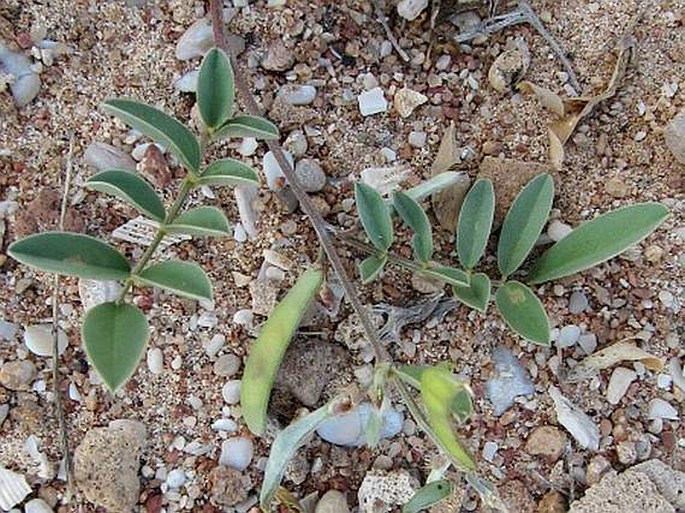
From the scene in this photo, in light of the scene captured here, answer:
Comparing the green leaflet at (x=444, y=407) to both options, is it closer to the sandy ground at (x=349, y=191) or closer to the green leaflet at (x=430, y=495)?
the green leaflet at (x=430, y=495)

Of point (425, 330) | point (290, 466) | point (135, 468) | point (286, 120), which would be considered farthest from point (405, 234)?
point (135, 468)

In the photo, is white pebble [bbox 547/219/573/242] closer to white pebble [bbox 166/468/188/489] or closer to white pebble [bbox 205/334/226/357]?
white pebble [bbox 205/334/226/357]

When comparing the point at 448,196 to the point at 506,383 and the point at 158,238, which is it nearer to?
the point at 506,383

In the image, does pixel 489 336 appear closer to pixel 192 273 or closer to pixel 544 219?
pixel 544 219

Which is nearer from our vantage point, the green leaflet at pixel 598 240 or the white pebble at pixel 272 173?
the green leaflet at pixel 598 240

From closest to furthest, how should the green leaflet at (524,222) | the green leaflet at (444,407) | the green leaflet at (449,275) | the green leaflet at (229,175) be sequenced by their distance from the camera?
1. the green leaflet at (444,407)
2. the green leaflet at (229,175)
3. the green leaflet at (449,275)
4. the green leaflet at (524,222)

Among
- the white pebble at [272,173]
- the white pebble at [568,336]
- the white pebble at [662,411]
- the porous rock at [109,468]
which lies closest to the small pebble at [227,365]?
the porous rock at [109,468]
